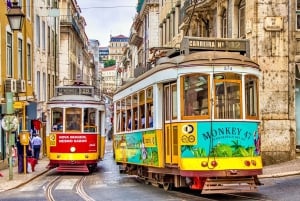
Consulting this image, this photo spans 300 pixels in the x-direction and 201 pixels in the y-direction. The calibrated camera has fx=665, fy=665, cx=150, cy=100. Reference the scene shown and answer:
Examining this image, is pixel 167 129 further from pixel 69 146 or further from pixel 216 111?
pixel 69 146

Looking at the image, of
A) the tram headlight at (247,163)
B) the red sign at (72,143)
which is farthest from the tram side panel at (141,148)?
the red sign at (72,143)

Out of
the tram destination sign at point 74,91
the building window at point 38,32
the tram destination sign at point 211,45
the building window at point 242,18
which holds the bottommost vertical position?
Result: the tram destination sign at point 74,91

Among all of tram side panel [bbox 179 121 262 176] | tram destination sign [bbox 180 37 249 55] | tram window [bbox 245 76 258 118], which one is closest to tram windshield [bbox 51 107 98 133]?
tram destination sign [bbox 180 37 249 55]

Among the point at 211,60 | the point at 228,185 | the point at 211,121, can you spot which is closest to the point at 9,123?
the point at 211,60

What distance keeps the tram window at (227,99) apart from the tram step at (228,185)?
1427mm

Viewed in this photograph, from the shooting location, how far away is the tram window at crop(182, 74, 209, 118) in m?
15.1

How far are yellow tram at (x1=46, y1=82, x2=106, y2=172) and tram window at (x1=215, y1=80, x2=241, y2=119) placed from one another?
1151 centimetres

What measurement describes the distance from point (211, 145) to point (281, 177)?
662cm

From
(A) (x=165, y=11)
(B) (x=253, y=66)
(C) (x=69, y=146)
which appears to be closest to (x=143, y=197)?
(B) (x=253, y=66)

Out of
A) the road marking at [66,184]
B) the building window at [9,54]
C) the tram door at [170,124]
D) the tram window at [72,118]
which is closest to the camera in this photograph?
the tram door at [170,124]

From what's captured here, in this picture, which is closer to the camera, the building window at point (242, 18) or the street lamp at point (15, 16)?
the street lamp at point (15, 16)

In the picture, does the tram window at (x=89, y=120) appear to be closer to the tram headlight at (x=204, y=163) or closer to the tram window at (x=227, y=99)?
the tram window at (x=227, y=99)

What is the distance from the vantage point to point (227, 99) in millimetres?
15148

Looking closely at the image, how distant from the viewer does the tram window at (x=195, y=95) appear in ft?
49.5
